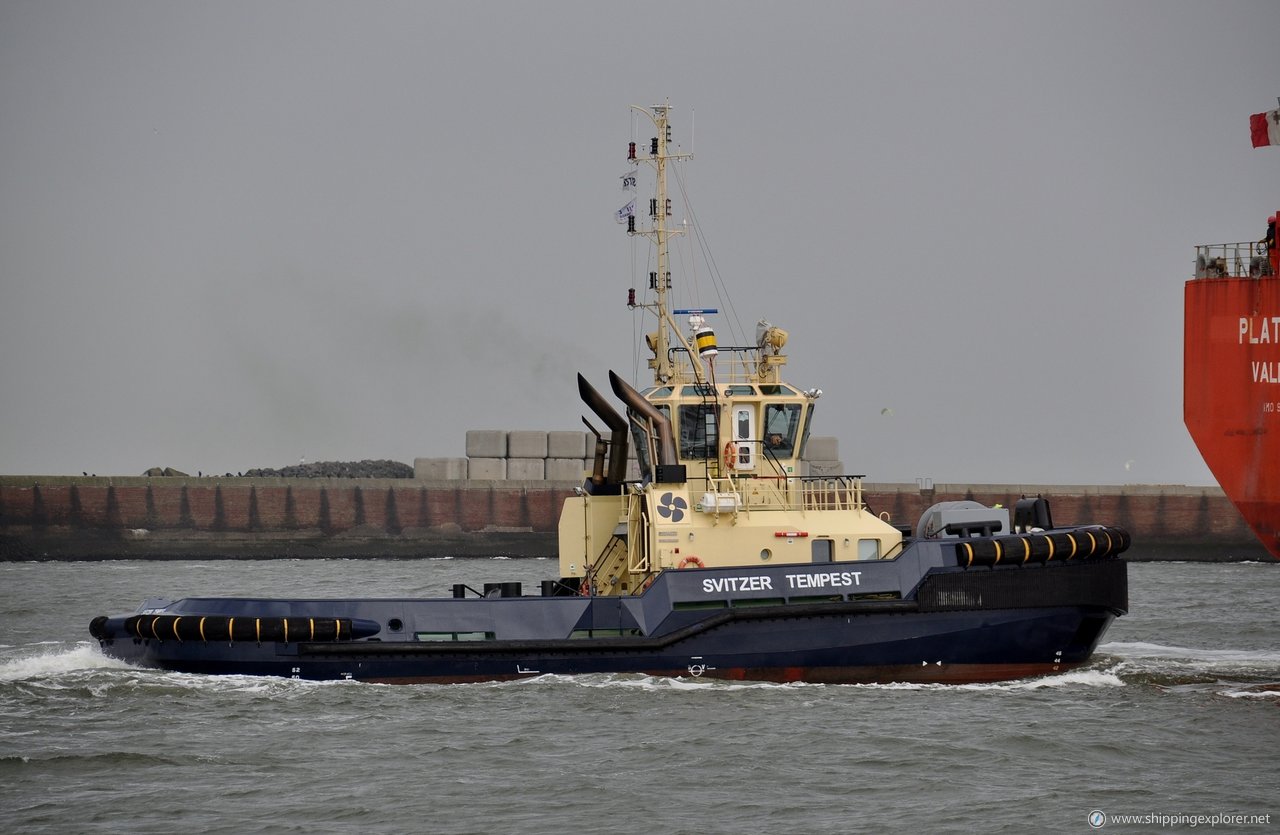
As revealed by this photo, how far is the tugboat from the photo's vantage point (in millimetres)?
14625

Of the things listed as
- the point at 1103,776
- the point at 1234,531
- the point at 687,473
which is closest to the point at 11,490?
the point at 687,473

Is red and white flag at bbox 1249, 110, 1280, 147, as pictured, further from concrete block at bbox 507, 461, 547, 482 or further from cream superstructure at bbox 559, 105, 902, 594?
concrete block at bbox 507, 461, 547, 482

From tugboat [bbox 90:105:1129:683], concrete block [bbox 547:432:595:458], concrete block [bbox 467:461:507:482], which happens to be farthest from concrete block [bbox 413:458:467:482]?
tugboat [bbox 90:105:1129:683]

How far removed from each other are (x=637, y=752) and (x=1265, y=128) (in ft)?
52.2

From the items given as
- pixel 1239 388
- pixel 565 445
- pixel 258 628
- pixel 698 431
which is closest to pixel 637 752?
pixel 698 431

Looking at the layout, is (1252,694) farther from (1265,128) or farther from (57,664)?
(57,664)

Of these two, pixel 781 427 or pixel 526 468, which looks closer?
pixel 781 427

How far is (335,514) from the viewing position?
130 feet

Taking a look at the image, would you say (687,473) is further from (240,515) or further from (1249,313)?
(240,515)

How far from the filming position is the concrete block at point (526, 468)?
4256cm

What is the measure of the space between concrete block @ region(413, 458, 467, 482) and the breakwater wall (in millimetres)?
2121

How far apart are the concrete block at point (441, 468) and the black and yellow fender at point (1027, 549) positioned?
1133 inches

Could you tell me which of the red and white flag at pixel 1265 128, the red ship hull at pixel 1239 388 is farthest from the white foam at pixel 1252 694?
the red and white flag at pixel 1265 128

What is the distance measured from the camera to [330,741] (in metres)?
12.7
